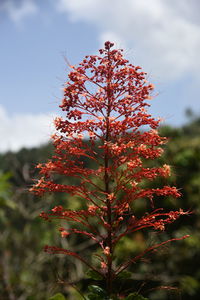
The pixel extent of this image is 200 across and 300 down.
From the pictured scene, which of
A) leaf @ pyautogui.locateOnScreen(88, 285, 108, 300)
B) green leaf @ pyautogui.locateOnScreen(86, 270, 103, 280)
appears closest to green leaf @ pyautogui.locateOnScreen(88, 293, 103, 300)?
leaf @ pyautogui.locateOnScreen(88, 285, 108, 300)

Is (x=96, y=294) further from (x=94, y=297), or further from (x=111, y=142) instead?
(x=111, y=142)

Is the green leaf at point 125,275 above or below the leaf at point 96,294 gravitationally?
above

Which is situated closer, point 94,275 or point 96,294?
point 96,294

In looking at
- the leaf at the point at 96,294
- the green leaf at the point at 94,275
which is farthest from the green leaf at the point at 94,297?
the green leaf at the point at 94,275

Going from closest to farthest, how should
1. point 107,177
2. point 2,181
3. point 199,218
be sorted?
point 107,177 < point 2,181 < point 199,218

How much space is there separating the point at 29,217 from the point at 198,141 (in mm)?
9532

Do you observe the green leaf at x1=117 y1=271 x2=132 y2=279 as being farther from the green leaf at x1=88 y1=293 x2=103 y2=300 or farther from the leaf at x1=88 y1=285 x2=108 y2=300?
the green leaf at x1=88 y1=293 x2=103 y2=300

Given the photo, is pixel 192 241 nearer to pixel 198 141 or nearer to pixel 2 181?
pixel 198 141

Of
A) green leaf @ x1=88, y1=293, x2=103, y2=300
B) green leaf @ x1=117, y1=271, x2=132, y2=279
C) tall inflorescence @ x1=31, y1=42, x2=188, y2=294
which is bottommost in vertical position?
green leaf @ x1=88, y1=293, x2=103, y2=300

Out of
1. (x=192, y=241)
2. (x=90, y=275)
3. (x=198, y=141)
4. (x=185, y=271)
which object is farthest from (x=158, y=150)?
(x=198, y=141)

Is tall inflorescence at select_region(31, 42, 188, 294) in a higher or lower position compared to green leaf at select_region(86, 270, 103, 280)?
higher

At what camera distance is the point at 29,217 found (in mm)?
17406

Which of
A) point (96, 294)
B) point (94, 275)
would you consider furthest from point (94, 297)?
point (94, 275)

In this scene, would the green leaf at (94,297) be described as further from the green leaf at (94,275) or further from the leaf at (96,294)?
the green leaf at (94,275)
